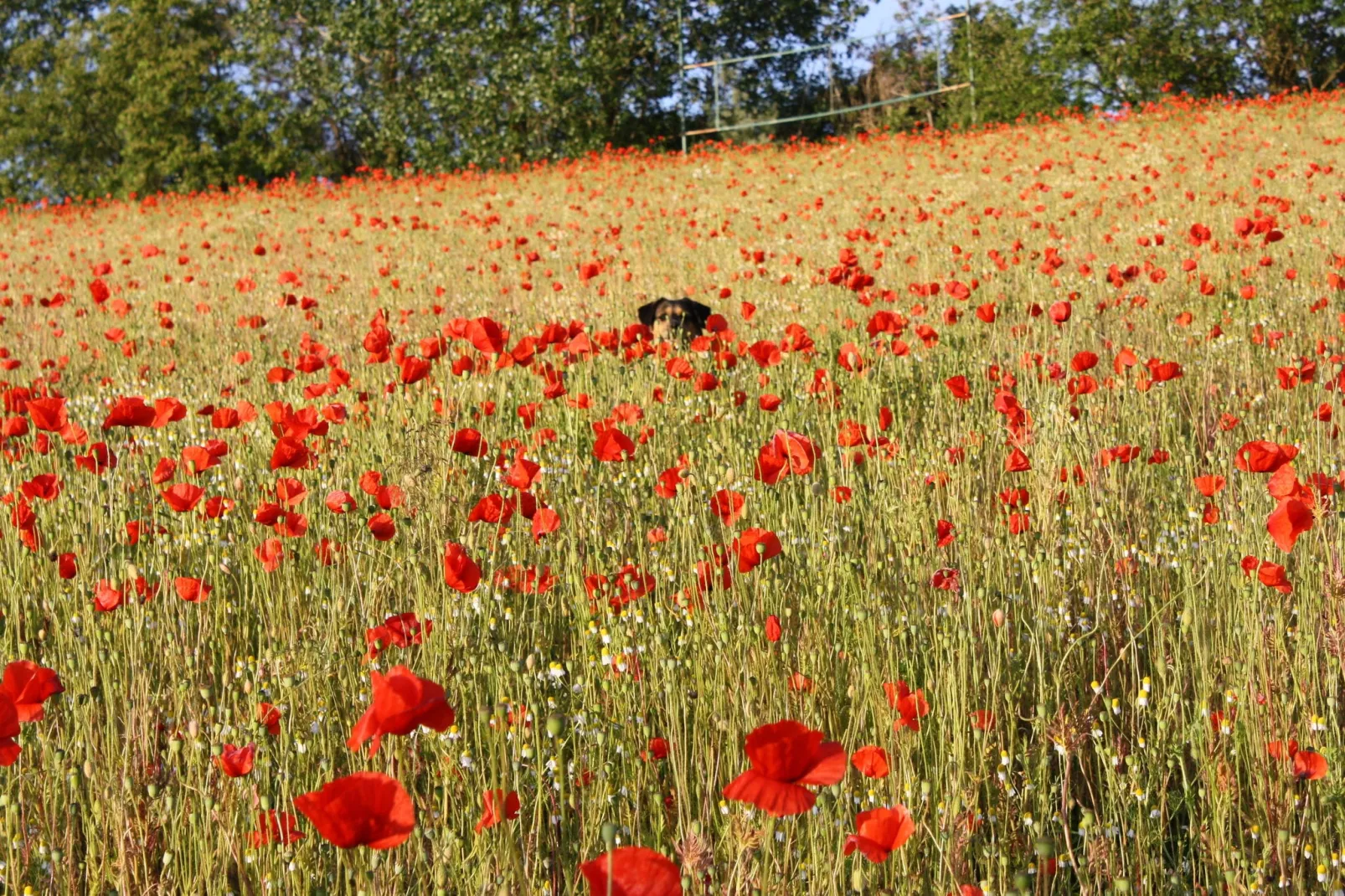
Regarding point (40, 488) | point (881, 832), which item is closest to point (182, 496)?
point (40, 488)

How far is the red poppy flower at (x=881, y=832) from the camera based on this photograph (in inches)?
53.8

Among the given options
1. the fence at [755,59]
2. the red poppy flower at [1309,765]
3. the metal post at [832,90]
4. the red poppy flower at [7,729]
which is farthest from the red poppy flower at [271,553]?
the metal post at [832,90]

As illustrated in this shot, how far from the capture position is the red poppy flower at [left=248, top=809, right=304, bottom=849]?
1713 mm

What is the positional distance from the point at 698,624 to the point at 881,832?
3.38 ft

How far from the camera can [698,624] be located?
2412 mm

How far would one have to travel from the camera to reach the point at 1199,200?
10250 millimetres

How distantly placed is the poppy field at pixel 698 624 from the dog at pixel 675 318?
0.35ft

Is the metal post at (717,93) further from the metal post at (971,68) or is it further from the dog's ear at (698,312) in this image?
the dog's ear at (698,312)

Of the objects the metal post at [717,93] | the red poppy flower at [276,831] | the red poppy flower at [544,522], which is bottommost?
the red poppy flower at [276,831]

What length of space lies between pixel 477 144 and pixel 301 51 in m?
5.43

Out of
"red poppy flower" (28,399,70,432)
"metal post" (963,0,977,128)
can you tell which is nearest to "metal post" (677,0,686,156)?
"metal post" (963,0,977,128)

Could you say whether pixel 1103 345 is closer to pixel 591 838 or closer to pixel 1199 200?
pixel 591 838

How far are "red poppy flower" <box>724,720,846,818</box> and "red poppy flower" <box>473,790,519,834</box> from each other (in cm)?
39

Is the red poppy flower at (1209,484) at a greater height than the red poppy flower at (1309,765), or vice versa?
the red poppy flower at (1209,484)
